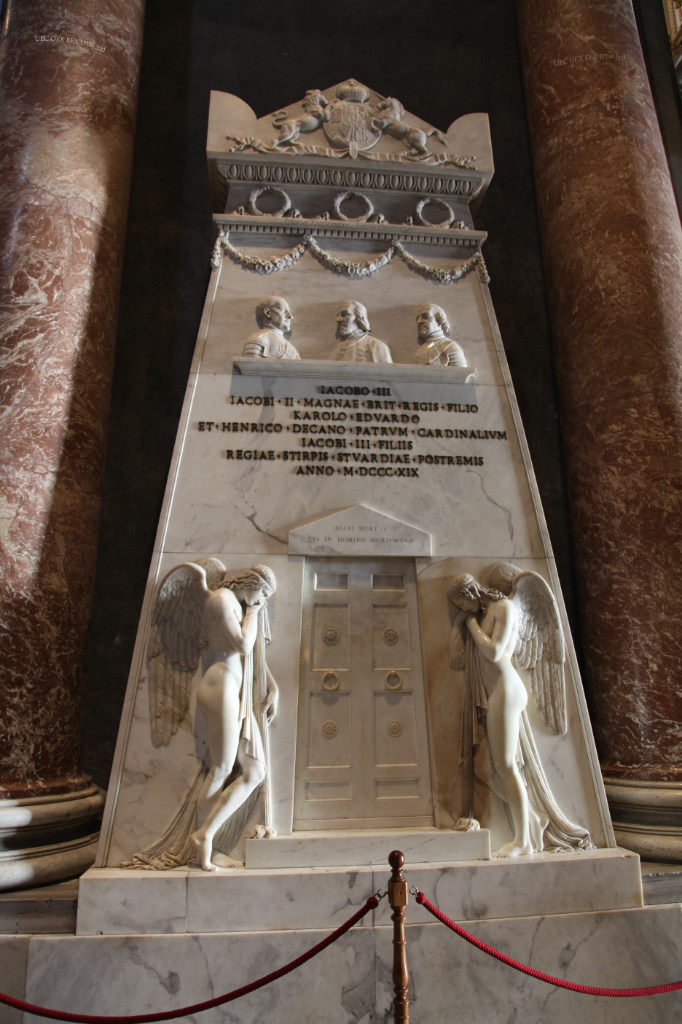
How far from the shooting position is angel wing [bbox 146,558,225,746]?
4691mm

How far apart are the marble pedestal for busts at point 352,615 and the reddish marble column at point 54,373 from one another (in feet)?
3.31

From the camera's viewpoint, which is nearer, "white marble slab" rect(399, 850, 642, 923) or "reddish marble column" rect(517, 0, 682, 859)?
"white marble slab" rect(399, 850, 642, 923)

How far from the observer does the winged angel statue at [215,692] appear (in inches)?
171

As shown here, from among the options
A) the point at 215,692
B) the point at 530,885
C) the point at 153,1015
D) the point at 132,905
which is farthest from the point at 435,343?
the point at 153,1015

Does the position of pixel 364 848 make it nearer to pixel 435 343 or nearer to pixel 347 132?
pixel 435 343

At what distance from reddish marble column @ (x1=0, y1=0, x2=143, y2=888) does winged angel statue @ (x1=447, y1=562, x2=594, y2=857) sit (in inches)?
113

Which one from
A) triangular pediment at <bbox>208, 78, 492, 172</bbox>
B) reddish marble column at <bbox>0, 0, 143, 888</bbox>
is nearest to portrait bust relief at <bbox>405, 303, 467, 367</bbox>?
triangular pediment at <bbox>208, 78, 492, 172</bbox>

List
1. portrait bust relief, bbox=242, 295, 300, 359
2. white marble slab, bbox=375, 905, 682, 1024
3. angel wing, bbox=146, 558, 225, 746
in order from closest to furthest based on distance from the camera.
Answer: white marble slab, bbox=375, 905, 682, 1024 < angel wing, bbox=146, 558, 225, 746 < portrait bust relief, bbox=242, 295, 300, 359

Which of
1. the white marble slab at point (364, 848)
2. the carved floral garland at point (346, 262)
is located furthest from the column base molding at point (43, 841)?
the carved floral garland at point (346, 262)

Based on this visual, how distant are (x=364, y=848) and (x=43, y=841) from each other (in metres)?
2.20

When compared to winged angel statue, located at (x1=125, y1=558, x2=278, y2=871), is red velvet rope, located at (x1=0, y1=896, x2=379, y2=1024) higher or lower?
lower

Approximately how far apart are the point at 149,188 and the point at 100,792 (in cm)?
693

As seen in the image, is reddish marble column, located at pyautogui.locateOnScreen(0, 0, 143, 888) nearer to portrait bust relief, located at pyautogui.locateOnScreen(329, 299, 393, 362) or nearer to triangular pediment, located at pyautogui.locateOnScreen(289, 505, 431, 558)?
triangular pediment, located at pyautogui.locateOnScreen(289, 505, 431, 558)

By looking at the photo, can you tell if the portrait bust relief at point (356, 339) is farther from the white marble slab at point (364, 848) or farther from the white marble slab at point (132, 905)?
the white marble slab at point (132, 905)
